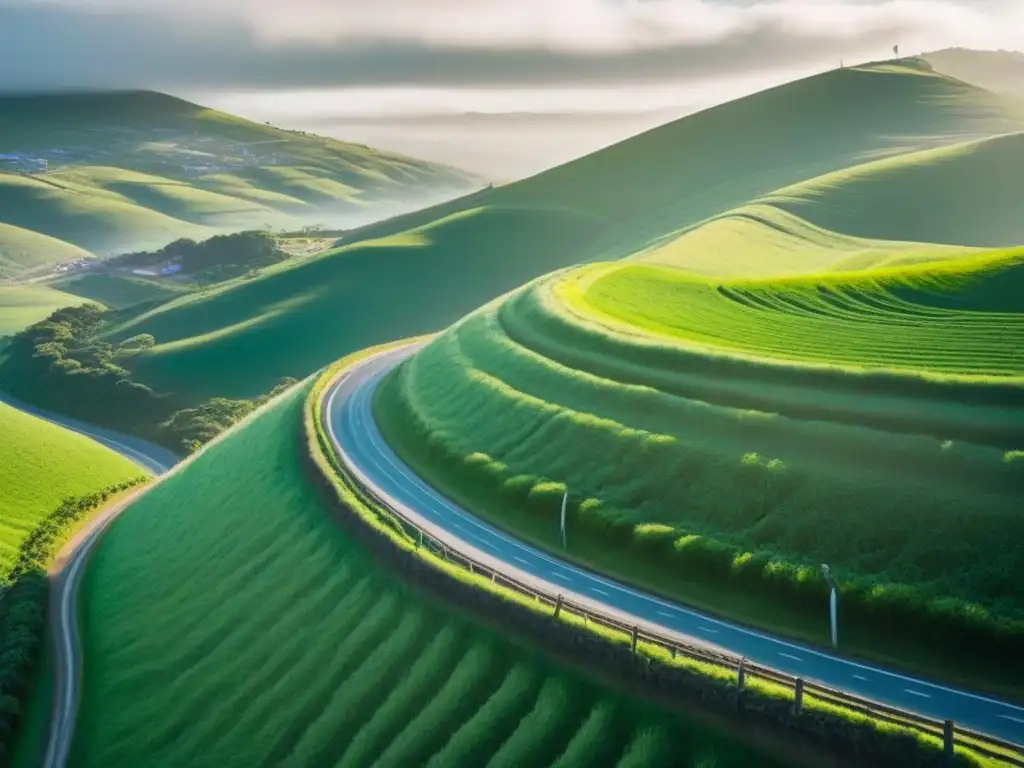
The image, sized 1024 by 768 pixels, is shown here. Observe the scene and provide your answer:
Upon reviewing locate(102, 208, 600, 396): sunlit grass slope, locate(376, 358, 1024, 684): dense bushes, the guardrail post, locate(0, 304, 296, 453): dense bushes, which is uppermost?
the guardrail post

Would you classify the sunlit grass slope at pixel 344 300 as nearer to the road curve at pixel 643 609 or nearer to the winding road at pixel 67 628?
the winding road at pixel 67 628

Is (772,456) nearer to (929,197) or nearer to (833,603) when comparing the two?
(833,603)

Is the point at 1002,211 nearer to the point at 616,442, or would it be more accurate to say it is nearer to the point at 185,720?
the point at 616,442

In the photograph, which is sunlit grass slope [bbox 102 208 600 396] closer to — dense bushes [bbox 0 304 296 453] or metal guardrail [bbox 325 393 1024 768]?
dense bushes [bbox 0 304 296 453]

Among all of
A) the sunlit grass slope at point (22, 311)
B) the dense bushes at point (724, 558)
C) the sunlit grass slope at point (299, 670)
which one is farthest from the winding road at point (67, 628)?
the sunlit grass slope at point (22, 311)

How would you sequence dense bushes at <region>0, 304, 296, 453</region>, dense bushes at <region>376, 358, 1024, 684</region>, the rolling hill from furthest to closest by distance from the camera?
the rolling hill → dense bushes at <region>0, 304, 296, 453</region> → dense bushes at <region>376, 358, 1024, 684</region>

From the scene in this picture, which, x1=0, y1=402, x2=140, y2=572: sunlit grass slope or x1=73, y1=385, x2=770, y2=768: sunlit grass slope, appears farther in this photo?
x1=0, y1=402, x2=140, y2=572: sunlit grass slope

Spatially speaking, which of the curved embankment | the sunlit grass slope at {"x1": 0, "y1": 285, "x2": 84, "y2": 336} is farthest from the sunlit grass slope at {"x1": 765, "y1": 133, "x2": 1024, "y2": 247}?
the sunlit grass slope at {"x1": 0, "y1": 285, "x2": 84, "y2": 336}

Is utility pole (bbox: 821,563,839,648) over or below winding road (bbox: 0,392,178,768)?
over
